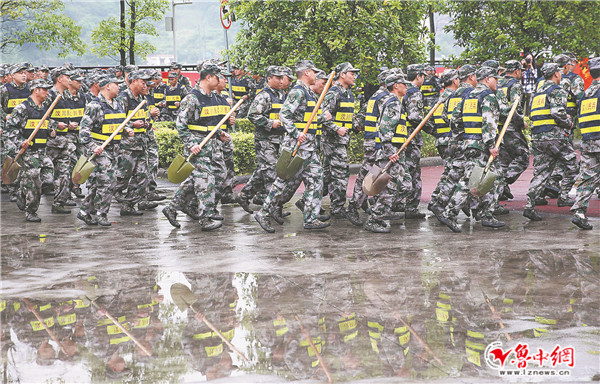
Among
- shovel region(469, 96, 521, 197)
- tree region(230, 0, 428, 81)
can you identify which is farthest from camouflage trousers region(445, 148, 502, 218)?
tree region(230, 0, 428, 81)

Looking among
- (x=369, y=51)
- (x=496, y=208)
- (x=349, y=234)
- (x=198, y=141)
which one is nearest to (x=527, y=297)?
(x=349, y=234)

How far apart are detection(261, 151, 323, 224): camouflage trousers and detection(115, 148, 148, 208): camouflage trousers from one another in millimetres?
2639

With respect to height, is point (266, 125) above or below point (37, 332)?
above

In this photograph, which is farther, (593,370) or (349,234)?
(349,234)

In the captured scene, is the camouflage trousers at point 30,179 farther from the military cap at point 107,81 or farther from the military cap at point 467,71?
the military cap at point 467,71

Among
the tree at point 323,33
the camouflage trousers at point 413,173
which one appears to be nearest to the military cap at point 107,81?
the camouflage trousers at point 413,173

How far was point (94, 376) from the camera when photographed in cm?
470

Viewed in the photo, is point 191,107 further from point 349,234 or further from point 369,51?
point 369,51

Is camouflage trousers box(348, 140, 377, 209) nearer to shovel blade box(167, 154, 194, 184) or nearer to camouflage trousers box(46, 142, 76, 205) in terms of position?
shovel blade box(167, 154, 194, 184)

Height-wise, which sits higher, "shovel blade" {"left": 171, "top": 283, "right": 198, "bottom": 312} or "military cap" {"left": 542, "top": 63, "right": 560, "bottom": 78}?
"military cap" {"left": 542, "top": 63, "right": 560, "bottom": 78}

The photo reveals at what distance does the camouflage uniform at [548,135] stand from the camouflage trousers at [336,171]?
95.5 inches

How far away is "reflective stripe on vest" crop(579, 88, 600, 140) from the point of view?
9148 mm

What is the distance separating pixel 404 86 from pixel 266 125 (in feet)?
6.80

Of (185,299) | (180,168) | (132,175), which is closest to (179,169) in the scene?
(180,168)
